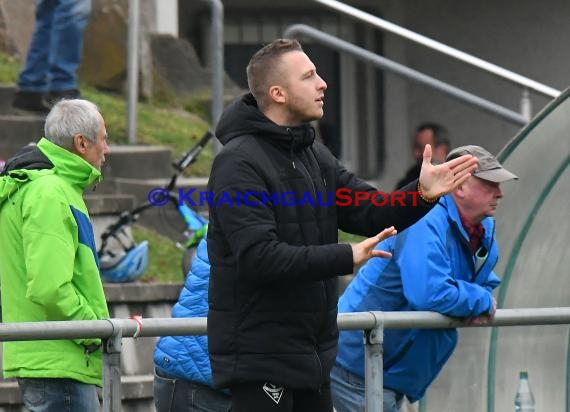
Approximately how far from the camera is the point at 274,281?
492 cm

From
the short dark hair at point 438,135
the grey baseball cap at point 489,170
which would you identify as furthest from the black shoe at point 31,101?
the grey baseball cap at point 489,170

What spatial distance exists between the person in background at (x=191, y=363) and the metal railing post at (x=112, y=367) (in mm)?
579

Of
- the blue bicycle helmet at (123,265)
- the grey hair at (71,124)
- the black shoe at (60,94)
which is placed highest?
the black shoe at (60,94)

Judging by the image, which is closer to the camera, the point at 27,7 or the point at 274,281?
the point at 274,281

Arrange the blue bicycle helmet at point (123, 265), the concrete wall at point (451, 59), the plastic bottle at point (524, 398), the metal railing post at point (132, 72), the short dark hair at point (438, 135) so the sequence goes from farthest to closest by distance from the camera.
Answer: the concrete wall at point (451, 59), the short dark hair at point (438, 135), the metal railing post at point (132, 72), the blue bicycle helmet at point (123, 265), the plastic bottle at point (524, 398)

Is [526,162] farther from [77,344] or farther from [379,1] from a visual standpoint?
[379,1]

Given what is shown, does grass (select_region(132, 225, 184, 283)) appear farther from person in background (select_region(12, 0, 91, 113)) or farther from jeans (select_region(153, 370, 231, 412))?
jeans (select_region(153, 370, 231, 412))

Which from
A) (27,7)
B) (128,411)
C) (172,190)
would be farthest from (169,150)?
(128,411)

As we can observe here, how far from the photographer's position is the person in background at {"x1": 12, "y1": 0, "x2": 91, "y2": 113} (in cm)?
1001

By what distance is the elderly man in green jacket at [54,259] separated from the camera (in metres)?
5.62

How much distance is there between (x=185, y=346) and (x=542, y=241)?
1.91 m

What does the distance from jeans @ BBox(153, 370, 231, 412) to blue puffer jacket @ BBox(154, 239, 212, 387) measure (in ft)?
0.13

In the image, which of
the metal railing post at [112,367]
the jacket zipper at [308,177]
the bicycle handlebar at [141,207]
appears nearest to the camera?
the jacket zipper at [308,177]

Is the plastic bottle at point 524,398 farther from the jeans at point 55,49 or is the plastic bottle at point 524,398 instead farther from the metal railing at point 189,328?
the jeans at point 55,49
